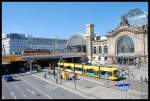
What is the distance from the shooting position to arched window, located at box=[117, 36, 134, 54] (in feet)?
265

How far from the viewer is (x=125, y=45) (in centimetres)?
8288

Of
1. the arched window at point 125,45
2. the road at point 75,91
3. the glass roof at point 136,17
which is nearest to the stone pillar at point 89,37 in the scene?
the glass roof at point 136,17

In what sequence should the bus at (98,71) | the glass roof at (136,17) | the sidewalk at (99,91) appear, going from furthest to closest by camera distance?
1. the glass roof at (136,17)
2. the bus at (98,71)
3. the sidewalk at (99,91)

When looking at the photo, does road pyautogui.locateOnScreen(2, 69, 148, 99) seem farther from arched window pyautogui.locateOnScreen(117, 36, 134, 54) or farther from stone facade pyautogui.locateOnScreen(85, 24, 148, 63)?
arched window pyautogui.locateOnScreen(117, 36, 134, 54)

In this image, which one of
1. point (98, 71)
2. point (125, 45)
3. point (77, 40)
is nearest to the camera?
point (98, 71)

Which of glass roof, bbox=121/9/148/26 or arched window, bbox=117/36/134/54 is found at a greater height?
glass roof, bbox=121/9/148/26

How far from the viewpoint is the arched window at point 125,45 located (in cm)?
8069

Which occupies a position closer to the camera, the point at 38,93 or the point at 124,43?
the point at 38,93

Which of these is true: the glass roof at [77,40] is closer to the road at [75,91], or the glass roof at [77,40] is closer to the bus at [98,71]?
the bus at [98,71]

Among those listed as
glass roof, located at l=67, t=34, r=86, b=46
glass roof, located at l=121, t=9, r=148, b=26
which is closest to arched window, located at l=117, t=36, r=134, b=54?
glass roof, located at l=121, t=9, r=148, b=26

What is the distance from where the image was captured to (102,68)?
176 ft

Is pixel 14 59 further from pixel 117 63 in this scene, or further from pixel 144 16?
pixel 144 16

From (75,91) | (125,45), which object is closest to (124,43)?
(125,45)

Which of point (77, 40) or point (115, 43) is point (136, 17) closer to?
point (115, 43)
